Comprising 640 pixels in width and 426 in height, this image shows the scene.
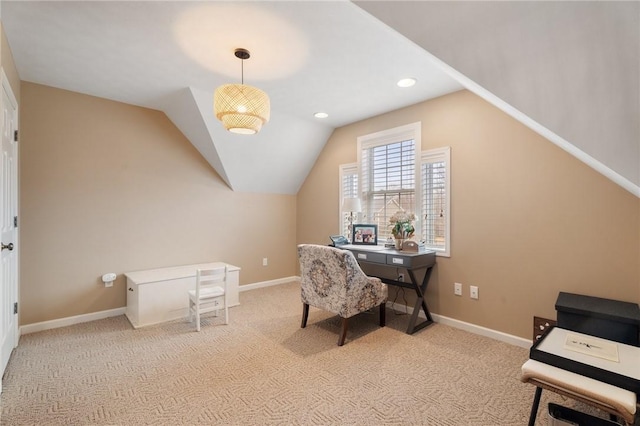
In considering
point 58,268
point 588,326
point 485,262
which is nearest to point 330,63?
point 485,262

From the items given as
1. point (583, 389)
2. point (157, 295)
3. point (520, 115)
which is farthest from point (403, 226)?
point (157, 295)

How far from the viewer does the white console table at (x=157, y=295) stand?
3.09m

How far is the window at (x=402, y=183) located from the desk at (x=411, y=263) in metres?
0.28

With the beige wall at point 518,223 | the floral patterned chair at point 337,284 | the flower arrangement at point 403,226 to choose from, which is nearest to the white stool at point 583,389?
the beige wall at point 518,223

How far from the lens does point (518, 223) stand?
267 centimetres

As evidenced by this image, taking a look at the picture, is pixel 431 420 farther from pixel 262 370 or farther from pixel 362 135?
pixel 362 135

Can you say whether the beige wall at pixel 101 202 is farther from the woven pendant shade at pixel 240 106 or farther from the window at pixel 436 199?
the window at pixel 436 199

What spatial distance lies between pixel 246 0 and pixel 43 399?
9.23 ft

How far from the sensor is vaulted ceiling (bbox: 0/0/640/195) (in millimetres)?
1314

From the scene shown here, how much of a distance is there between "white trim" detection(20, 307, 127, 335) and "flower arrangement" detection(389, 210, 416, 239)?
10.8ft

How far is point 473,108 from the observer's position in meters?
2.93

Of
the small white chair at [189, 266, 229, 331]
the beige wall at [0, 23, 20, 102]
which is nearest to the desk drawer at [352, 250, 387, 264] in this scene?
the small white chair at [189, 266, 229, 331]

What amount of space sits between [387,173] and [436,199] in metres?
0.75

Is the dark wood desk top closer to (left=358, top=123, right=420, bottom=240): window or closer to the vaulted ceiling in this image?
(left=358, top=123, right=420, bottom=240): window
